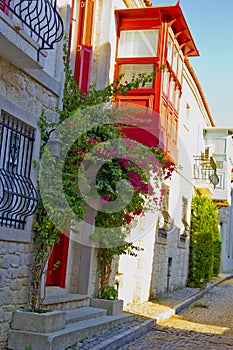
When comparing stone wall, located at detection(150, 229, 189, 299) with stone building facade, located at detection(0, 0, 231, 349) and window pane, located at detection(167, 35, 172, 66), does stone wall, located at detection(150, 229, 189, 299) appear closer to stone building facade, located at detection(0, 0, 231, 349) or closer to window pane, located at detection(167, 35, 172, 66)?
stone building facade, located at detection(0, 0, 231, 349)

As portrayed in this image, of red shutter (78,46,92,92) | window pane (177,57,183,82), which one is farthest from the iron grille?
window pane (177,57,183,82)

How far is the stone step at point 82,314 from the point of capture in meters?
8.06

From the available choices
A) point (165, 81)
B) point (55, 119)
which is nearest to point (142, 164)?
point (55, 119)

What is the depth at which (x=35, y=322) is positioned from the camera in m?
6.71

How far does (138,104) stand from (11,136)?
5.49 meters

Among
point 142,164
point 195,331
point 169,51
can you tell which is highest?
point 169,51

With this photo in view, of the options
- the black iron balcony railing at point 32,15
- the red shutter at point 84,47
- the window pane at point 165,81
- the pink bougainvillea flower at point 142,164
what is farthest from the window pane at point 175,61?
the black iron balcony railing at point 32,15

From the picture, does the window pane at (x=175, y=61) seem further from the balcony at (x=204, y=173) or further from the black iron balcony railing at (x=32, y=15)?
the black iron balcony railing at (x=32, y=15)

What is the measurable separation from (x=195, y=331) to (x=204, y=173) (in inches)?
414

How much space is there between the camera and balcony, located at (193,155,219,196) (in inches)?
774

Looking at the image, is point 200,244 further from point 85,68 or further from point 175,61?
point 85,68

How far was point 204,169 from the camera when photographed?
19.9m

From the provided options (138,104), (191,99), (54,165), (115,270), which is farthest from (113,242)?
(191,99)

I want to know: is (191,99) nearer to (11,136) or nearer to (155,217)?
(155,217)
